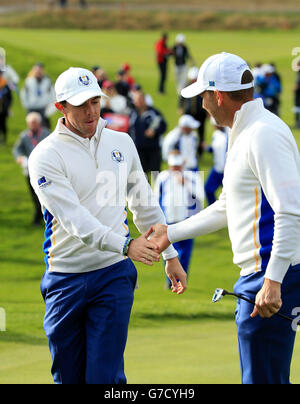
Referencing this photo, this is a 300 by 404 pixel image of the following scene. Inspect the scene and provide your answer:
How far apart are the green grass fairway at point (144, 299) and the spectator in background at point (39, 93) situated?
1.92 metres

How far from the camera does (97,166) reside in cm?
570

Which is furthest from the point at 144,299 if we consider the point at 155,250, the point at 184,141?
the point at 155,250

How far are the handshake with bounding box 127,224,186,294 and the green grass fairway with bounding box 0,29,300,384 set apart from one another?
0.87 m

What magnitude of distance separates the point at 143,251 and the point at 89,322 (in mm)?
555

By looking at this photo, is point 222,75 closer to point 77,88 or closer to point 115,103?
point 77,88

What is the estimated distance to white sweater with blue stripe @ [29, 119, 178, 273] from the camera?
5508 millimetres

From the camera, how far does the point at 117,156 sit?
583cm

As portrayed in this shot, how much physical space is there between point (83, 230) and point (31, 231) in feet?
45.1

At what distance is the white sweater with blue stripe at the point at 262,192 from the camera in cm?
480

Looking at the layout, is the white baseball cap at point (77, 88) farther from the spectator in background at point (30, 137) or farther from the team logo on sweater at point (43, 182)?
the spectator in background at point (30, 137)

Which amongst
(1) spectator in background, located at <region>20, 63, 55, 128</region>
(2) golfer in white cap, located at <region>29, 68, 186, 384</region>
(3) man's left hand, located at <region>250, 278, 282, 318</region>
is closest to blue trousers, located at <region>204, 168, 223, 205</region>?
(1) spectator in background, located at <region>20, 63, 55, 128</region>
